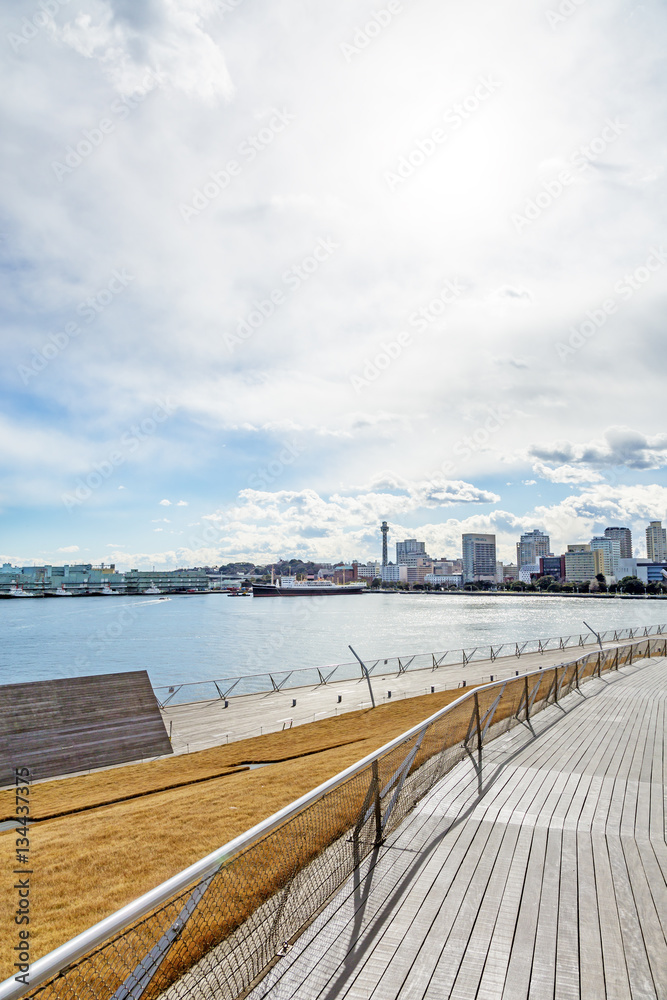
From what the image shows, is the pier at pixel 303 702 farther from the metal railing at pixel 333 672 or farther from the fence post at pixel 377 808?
the fence post at pixel 377 808

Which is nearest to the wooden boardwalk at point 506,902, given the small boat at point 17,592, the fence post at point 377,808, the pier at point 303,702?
the fence post at point 377,808

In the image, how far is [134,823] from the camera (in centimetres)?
787

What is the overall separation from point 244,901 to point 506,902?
6.21 ft

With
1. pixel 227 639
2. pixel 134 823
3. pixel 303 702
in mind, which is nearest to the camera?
pixel 134 823

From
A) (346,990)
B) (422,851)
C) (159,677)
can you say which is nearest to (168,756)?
(422,851)

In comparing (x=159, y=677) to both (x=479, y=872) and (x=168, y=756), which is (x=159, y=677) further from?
(x=479, y=872)

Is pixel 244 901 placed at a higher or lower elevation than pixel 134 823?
higher

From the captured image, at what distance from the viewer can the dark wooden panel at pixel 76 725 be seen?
595 inches

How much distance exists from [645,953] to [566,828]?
5.47 ft

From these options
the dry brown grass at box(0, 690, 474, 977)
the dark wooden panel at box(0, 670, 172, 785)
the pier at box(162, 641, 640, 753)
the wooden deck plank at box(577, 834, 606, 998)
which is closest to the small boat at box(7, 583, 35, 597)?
the pier at box(162, 641, 640, 753)

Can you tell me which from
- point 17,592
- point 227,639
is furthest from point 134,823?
point 17,592

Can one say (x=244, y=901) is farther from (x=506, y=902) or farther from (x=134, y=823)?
(x=134, y=823)

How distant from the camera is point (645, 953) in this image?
3.33m

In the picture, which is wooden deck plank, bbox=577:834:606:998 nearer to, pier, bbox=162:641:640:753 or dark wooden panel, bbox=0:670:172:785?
pier, bbox=162:641:640:753
